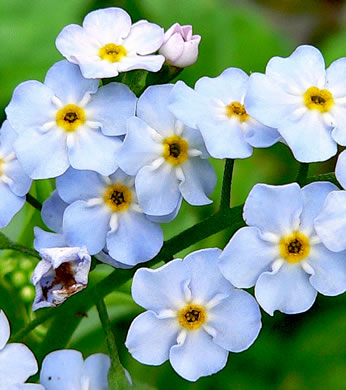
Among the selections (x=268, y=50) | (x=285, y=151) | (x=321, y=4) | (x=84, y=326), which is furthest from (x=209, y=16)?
(x=84, y=326)

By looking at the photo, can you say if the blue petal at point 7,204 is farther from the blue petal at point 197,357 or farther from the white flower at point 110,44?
the blue petal at point 197,357

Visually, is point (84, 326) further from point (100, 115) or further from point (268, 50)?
point (268, 50)

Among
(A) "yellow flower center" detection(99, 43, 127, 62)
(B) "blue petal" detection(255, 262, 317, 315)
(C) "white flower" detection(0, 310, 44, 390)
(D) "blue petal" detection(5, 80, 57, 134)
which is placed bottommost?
(C) "white flower" detection(0, 310, 44, 390)

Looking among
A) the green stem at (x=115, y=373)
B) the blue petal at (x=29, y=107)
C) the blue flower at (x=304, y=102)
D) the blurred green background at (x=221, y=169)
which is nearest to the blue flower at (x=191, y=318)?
the green stem at (x=115, y=373)

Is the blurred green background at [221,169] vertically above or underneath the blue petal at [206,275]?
underneath

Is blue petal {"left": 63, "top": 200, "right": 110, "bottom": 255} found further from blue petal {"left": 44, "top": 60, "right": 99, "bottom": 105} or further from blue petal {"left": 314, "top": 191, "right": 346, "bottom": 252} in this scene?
blue petal {"left": 314, "top": 191, "right": 346, "bottom": 252}

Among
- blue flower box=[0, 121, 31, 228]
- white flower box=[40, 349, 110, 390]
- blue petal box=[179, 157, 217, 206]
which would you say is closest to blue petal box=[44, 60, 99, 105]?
blue flower box=[0, 121, 31, 228]

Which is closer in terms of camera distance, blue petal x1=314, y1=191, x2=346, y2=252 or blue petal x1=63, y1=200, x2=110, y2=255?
blue petal x1=314, y1=191, x2=346, y2=252
